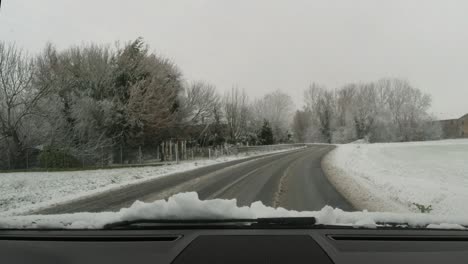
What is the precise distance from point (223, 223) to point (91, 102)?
26.5 metres

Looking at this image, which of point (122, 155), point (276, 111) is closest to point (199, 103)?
point (122, 155)

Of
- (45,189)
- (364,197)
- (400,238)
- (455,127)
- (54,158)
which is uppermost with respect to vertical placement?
(455,127)

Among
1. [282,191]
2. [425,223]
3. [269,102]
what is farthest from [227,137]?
[425,223]

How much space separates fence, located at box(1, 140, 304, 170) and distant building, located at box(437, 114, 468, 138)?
2300 inches

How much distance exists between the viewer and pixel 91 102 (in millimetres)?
27797

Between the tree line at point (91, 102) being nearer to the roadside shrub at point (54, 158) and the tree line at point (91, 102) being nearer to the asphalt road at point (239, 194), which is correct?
the roadside shrub at point (54, 158)

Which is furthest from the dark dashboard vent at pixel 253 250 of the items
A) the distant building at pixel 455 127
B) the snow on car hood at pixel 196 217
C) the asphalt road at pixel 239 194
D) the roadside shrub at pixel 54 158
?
the distant building at pixel 455 127

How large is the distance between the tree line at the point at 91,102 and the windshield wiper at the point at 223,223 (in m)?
17.4

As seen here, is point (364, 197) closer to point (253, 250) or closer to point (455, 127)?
point (253, 250)

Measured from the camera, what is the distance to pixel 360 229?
317cm

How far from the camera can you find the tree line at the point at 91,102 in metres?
24.0

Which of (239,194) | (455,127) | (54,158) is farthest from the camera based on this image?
(455,127)

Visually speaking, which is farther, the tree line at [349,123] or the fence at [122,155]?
the tree line at [349,123]

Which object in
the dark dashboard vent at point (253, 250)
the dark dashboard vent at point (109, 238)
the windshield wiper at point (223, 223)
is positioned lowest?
the dark dashboard vent at point (253, 250)
